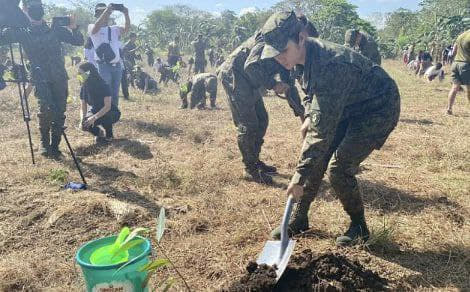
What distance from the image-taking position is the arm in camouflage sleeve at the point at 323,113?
2643mm

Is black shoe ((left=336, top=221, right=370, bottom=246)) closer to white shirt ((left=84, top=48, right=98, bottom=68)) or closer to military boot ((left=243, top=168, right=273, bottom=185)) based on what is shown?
military boot ((left=243, top=168, right=273, bottom=185))

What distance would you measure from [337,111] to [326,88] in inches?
6.7

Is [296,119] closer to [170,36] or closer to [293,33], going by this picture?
[293,33]

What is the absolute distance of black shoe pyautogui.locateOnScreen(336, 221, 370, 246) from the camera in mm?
3166

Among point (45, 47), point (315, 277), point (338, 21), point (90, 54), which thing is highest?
point (338, 21)

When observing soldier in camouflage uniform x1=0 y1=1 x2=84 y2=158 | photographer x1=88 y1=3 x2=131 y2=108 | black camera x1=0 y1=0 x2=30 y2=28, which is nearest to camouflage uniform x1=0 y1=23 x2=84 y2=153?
soldier in camouflage uniform x1=0 y1=1 x2=84 y2=158

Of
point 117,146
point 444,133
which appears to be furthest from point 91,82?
point 444,133

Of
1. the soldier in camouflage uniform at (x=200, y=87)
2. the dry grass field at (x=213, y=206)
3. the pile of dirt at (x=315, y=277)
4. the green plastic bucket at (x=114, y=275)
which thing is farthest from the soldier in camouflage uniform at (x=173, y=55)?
the green plastic bucket at (x=114, y=275)

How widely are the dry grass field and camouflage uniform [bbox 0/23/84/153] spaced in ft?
1.65

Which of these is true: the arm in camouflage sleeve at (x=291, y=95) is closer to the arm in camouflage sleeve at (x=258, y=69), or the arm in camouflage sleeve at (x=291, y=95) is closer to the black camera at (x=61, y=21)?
the arm in camouflage sleeve at (x=258, y=69)

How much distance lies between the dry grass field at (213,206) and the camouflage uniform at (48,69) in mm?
504

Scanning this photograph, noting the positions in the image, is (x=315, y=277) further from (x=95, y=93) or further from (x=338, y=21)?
(x=338, y=21)

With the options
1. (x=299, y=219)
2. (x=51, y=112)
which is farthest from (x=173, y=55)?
(x=299, y=219)

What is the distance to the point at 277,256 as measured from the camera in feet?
8.75
